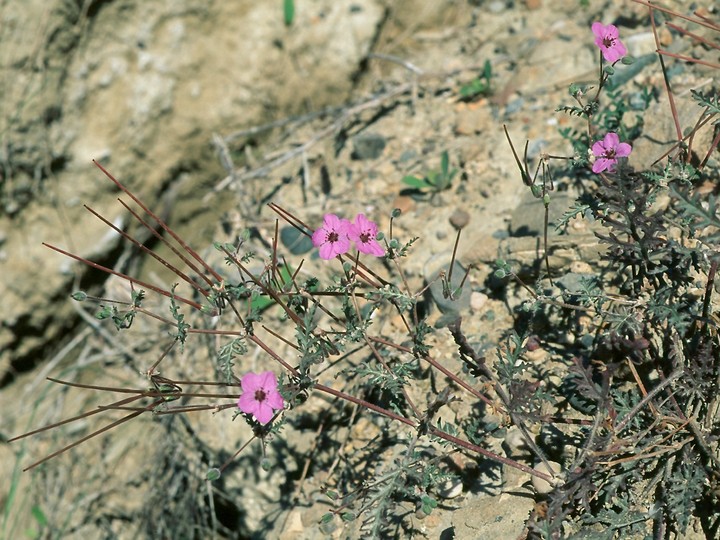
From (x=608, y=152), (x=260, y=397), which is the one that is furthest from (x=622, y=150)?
(x=260, y=397)

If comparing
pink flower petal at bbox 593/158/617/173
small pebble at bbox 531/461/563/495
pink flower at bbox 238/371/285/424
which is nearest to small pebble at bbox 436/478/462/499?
small pebble at bbox 531/461/563/495

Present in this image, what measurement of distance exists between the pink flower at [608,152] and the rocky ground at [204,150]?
65 cm

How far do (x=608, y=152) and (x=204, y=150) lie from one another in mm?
2399

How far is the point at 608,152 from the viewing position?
229 centimetres

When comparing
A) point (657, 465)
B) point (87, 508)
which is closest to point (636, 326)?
point (657, 465)

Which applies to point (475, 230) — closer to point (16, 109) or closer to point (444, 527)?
point (444, 527)

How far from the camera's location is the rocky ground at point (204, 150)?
3.19m

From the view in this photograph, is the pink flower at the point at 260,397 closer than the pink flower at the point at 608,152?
Yes

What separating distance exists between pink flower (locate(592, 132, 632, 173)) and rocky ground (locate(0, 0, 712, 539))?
0.65m

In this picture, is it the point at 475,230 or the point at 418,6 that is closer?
the point at 475,230

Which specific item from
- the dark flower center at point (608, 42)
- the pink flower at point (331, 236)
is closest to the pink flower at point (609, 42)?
the dark flower center at point (608, 42)

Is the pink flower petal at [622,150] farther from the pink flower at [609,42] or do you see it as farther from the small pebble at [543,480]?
the small pebble at [543,480]

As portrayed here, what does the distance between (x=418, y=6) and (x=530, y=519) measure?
286 centimetres

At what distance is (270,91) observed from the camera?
3980 mm
